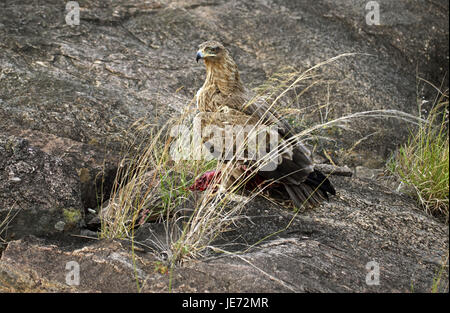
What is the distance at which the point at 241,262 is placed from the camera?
3.69 m

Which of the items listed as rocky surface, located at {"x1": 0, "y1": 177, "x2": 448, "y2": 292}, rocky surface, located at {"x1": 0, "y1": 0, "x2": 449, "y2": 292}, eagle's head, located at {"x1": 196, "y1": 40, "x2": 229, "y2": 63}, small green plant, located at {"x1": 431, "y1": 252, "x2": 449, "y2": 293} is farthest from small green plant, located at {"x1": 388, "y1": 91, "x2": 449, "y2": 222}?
eagle's head, located at {"x1": 196, "y1": 40, "x2": 229, "y2": 63}

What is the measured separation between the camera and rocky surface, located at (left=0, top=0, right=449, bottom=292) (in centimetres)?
369

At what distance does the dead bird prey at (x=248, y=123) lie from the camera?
14.7ft

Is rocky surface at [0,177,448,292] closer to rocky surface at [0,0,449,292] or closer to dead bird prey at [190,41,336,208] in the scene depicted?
rocky surface at [0,0,449,292]

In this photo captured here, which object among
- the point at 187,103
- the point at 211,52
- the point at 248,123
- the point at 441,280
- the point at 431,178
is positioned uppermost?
the point at 211,52

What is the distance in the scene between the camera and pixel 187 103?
6090mm

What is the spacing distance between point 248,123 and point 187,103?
153cm

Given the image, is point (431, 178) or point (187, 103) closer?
point (431, 178)

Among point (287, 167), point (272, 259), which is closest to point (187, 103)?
point (287, 167)

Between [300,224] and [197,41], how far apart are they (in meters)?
3.67

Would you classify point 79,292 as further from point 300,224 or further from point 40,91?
point 40,91

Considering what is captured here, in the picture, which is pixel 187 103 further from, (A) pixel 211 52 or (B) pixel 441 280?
(B) pixel 441 280

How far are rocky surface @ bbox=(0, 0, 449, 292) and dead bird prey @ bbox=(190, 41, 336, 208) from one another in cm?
21

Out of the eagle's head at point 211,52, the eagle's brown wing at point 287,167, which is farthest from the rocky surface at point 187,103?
the eagle's head at point 211,52
